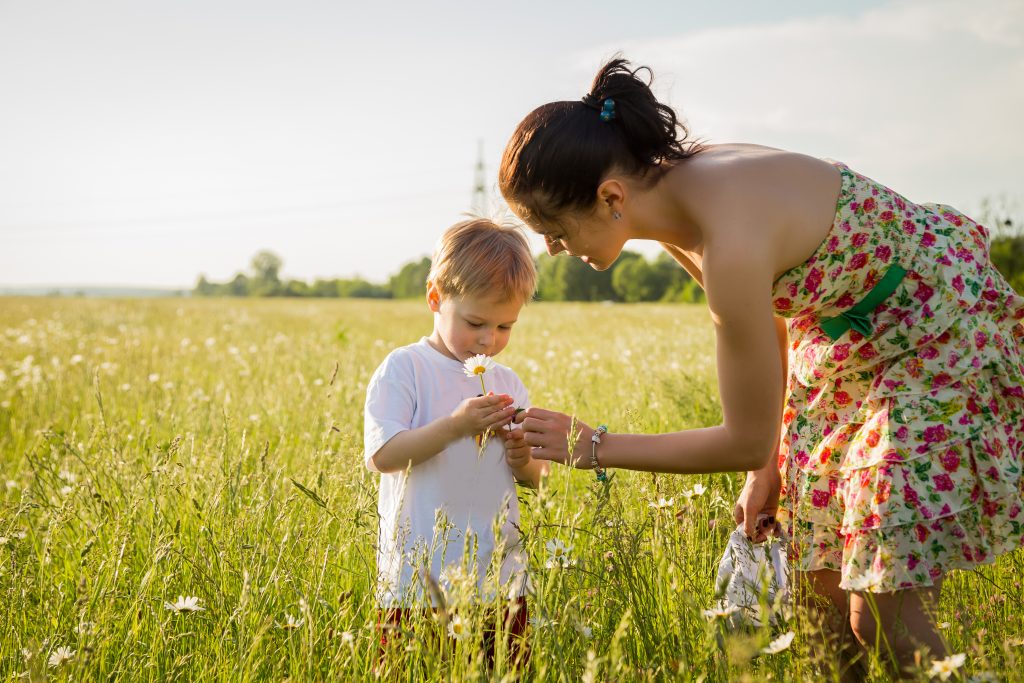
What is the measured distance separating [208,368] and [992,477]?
A: 21.6 feet

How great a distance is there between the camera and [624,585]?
2.17m

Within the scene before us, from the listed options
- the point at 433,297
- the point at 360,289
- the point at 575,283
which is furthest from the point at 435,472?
the point at 360,289

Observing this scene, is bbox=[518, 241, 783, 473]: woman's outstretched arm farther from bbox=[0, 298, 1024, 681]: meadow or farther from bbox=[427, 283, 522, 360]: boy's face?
bbox=[427, 283, 522, 360]: boy's face

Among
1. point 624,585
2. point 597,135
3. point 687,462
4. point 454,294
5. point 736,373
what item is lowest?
point 624,585

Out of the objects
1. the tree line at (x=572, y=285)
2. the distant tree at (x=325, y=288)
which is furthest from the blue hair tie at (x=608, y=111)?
the distant tree at (x=325, y=288)

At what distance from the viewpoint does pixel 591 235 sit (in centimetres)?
225

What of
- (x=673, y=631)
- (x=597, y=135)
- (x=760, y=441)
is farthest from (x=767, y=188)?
(x=673, y=631)

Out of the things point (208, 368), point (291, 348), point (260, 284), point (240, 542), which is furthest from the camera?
point (260, 284)

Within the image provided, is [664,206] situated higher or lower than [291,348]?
higher

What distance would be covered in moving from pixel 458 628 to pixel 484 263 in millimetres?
1095

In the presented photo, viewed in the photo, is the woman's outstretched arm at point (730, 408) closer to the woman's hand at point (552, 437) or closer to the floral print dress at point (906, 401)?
the woman's hand at point (552, 437)

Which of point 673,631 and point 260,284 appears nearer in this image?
point 673,631

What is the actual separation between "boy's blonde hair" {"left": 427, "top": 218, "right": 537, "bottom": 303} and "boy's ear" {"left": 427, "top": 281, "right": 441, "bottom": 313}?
0.02m

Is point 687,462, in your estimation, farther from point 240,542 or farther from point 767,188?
point 240,542
